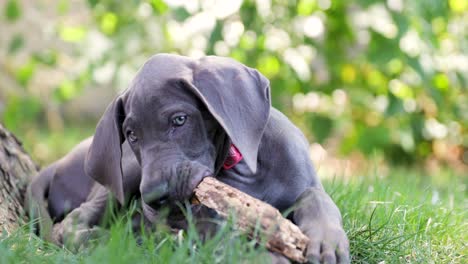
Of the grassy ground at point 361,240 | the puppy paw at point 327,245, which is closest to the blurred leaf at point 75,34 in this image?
the grassy ground at point 361,240

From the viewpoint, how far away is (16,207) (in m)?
4.18

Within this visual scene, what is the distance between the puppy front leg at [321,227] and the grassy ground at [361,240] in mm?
230

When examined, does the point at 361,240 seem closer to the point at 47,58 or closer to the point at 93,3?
the point at 93,3

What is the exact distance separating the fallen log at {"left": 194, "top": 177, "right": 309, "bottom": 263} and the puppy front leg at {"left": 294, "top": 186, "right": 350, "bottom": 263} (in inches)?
2.1

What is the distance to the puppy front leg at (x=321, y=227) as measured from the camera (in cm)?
303

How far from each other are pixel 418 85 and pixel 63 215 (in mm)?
4137

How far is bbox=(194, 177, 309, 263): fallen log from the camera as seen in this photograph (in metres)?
2.97

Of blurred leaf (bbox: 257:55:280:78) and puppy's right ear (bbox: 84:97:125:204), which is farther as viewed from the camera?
blurred leaf (bbox: 257:55:280:78)

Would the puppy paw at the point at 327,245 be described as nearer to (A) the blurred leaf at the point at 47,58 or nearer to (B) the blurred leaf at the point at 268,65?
(B) the blurred leaf at the point at 268,65

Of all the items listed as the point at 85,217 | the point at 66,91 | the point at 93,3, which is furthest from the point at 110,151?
the point at 66,91

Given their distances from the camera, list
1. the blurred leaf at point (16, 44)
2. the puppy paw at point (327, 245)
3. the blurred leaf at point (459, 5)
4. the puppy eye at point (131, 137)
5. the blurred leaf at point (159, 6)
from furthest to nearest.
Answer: the blurred leaf at point (459, 5) → the blurred leaf at point (16, 44) → the blurred leaf at point (159, 6) → the puppy eye at point (131, 137) → the puppy paw at point (327, 245)

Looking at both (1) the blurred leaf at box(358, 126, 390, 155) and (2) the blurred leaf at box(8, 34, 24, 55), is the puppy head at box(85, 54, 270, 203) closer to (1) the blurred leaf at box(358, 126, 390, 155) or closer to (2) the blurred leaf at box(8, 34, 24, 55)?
(2) the blurred leaf at box(8, 34, 24, 55)

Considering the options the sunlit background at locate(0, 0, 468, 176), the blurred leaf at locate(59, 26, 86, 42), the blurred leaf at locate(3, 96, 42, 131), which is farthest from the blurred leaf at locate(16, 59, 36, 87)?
the blurred leaf at locate(59, 26, 86, 42)

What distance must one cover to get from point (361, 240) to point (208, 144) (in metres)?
0.82
